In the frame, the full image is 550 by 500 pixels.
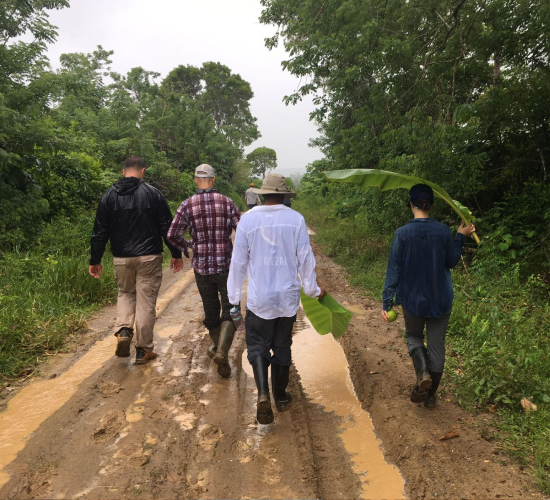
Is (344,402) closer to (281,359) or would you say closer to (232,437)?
(281,359)

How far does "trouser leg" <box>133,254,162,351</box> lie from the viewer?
4426 mm

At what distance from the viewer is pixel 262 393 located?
319 centimetres

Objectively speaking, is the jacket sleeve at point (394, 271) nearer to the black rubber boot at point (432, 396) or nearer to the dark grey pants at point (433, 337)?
the dark grey pants at point (433, 337)

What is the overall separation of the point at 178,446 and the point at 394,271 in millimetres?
2152

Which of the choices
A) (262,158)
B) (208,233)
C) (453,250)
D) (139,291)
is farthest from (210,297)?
(262,158)

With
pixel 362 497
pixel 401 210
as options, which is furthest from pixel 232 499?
pixel 401 210

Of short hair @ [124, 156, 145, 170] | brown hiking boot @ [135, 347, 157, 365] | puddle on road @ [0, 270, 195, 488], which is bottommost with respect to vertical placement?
puddle on road @ [0, 270, 195, 488]

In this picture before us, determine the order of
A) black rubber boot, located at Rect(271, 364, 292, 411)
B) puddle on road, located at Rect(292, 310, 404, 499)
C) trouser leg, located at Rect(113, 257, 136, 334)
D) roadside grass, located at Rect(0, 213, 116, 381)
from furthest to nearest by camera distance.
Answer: roadside grass, located at Rect(0, 213, 116, 381)
trouser leg, located at Rect(113, 257, 136, 334)
black rubber boot, located at Rect(271, 364, 292, 411)
puddle on road, located at Rect(292, 310, 404, 499)

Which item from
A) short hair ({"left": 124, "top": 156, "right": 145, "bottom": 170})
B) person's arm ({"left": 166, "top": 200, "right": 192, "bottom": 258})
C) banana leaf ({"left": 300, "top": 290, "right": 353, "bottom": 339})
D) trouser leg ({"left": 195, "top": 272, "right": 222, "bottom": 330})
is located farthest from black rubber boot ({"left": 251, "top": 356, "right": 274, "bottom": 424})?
short hair ({"left": 124, "top": 156, "right": 145, "bottom": 170})

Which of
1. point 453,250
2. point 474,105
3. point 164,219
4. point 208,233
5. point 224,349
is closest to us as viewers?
point 453,250

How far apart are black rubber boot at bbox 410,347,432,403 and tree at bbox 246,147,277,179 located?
62.4m

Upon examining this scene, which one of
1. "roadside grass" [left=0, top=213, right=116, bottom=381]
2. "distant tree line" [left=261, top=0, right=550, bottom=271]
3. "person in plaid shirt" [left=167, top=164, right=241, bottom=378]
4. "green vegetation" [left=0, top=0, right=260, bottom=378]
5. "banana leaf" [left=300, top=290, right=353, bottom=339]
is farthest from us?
"distant tree line" [left=261, top=0, right=550, bottom=271]

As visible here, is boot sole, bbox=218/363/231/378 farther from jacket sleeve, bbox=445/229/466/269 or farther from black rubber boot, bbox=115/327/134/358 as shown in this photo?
jacket sleeve, bbox=445/229/466/269

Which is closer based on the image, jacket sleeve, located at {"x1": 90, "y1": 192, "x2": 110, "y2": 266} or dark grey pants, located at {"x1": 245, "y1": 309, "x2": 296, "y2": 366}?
dark grey pants, located at {"x1": 245, "y1": 309, "x2": 296, "y2": 366}
